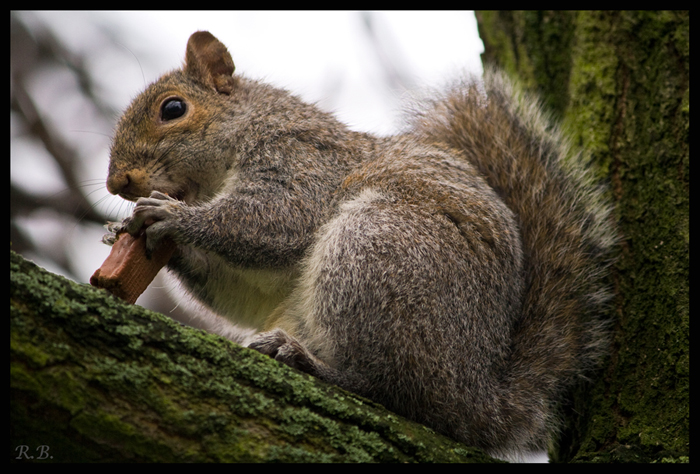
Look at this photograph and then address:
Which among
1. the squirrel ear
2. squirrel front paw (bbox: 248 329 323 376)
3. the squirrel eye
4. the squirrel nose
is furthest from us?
the squirrel ear

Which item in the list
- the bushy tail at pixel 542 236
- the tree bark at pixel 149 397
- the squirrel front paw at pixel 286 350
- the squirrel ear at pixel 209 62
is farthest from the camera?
the squirrel ear at pixel 209 62

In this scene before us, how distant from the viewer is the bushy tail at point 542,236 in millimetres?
2496

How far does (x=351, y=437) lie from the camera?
1736 mm

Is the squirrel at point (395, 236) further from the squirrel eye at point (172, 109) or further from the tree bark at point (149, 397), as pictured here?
the tree bark at point (149, 397)

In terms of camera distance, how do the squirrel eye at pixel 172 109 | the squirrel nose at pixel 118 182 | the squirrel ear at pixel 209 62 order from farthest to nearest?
1. the squirrel ear at pixel 209 62
2. the squirrel eye at pixel 172 109
3. the squirrel nose at pixel 118 182

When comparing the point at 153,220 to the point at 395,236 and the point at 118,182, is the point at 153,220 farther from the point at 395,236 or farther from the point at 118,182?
the point at 395,236

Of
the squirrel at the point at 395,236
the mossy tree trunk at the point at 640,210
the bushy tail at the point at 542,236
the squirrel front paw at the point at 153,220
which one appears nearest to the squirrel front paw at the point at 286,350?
the squirrel at the point at 395,236

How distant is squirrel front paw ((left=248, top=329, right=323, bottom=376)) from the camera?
2.22 m

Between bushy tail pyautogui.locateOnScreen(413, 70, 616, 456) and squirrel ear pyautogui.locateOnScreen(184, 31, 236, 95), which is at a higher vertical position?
squirrel ear pyautogui.locateOnScreen(184, 31, 236, 95)

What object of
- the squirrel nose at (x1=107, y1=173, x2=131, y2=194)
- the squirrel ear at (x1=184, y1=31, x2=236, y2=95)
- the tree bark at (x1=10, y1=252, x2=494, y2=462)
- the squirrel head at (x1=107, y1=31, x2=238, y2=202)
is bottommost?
the tree bark at (x1=10, y1=252, x2=494, y2=462)

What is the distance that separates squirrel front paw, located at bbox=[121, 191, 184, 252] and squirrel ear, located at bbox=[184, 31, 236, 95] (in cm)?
97

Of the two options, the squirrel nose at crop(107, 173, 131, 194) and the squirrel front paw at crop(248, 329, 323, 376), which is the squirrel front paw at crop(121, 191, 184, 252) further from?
the squirrel front paw at crop(248, 329, 323, 376)

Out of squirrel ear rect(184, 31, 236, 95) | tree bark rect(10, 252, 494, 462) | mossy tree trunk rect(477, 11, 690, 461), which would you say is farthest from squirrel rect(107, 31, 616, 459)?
tree bark rect(10, 252, 494, 462)

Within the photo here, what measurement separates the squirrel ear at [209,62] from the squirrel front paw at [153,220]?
3.20ft
